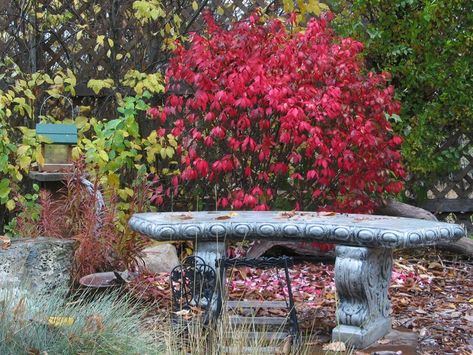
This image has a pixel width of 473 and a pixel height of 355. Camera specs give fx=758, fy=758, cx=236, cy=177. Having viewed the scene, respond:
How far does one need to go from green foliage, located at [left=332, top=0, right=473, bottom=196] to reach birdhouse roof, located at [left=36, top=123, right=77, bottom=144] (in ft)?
10.3

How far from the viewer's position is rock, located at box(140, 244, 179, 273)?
5.70 meters

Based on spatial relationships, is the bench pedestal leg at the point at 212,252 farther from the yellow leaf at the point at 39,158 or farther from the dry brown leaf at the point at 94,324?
the yellow leaf at the point at 39,158

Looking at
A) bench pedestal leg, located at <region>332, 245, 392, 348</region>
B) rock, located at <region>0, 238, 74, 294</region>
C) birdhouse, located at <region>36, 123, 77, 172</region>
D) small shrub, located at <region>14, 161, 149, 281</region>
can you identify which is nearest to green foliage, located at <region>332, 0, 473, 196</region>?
birdhouse, located at <region>36, 123, 77, 172</region>

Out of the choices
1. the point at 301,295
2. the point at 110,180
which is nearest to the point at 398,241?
the point at 301,295

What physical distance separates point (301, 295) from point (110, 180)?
1859 mm

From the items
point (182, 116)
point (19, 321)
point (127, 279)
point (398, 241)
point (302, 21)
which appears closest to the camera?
point (19, 321)

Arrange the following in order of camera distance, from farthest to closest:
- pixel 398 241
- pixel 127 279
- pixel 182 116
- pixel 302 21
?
pixel 182 116 < pixel 302 21 < pixel 127 279 < pixel 398 241

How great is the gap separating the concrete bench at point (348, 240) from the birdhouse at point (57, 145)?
69.3 inches

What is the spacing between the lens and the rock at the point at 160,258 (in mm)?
5695

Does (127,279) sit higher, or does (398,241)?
(398,241)

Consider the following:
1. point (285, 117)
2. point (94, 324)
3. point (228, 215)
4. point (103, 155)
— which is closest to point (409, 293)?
point (285, 117)

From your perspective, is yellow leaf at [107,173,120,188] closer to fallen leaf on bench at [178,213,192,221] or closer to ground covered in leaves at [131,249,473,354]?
ground covered in leaves at [131,249,473,354]

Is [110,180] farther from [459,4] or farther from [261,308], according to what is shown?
[459,4]

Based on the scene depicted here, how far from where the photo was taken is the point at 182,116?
7355 millimetres
